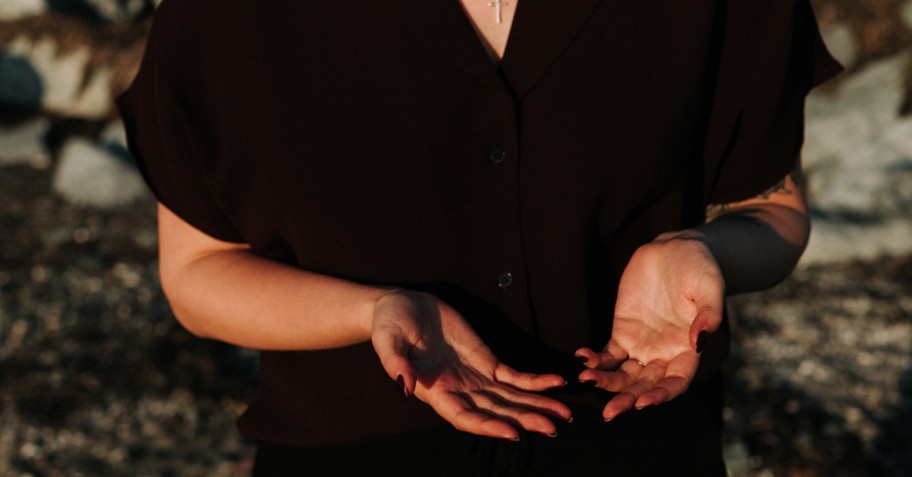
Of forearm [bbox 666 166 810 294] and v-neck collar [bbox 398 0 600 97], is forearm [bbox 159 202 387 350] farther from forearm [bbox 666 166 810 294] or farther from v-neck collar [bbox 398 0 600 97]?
forearm [bbox 666 166 810 294]

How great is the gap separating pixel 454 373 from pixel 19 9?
32.6 feet

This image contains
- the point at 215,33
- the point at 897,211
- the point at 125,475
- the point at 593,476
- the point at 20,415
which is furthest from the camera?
the point at 897,211

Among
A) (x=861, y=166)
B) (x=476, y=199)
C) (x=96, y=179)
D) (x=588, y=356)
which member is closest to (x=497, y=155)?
(x=476, y=199)

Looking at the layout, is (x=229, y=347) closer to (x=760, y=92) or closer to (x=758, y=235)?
(x=758, y=235)

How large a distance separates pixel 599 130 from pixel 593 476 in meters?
0.61

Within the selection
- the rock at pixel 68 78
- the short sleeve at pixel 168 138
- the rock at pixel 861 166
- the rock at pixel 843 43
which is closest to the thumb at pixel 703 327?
the short sleeve at pixel 168 138

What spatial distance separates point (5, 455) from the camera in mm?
4684

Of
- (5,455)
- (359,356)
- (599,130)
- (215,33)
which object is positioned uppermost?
(215,33)

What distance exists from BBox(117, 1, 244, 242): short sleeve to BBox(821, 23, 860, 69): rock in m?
7.41

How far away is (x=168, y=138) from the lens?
1734mm

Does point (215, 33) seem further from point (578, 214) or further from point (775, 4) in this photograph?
point (775, 4)

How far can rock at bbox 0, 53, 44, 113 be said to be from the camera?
954 centimetres

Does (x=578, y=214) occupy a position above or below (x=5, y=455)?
above

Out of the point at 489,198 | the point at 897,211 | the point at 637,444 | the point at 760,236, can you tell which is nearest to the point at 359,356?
the point at 489,198
